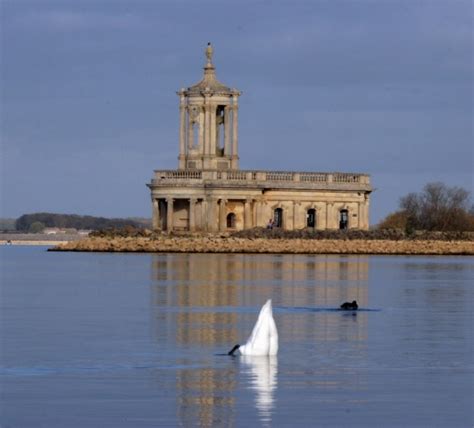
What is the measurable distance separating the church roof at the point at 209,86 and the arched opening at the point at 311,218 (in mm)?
6731

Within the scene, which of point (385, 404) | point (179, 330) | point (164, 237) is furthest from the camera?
point (164, 237)

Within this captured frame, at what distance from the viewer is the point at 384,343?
2456 centimetres

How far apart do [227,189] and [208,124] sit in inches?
153

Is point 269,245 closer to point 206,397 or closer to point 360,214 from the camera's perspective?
point 360,214

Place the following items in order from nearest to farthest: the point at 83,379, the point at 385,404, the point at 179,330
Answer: the point at 385,404 → the point at 83,379 → the point at 179,330

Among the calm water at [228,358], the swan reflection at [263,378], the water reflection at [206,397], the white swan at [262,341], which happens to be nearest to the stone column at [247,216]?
the calm water at [228,358]

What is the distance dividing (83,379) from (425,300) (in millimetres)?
17604

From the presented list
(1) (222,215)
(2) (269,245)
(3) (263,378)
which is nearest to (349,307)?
(3) (263,378)

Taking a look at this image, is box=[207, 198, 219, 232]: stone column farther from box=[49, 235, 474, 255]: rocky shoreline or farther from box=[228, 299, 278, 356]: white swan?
box=[228, 299, 278, 356]: white swan

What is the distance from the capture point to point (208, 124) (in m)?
79.4

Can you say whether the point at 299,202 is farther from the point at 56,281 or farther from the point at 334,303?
the point at 334,303

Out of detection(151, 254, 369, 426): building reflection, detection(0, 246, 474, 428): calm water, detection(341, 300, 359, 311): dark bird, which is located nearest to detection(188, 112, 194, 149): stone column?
detection(151, 254, 369, 426): building reflection

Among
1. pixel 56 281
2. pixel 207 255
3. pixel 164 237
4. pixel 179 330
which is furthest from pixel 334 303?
pixel 164 237

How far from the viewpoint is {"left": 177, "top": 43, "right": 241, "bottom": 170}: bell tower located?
79375 mm
